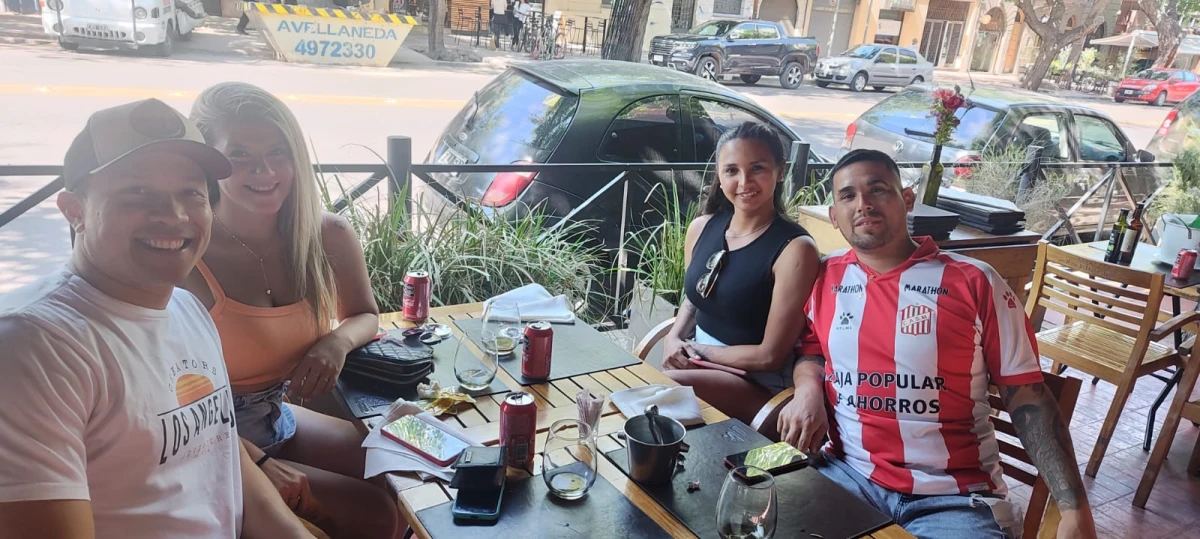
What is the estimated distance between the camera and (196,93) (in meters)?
9.30

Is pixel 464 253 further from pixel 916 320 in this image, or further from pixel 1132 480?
pixel 1132 480

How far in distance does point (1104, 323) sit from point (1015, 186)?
2.99 metres

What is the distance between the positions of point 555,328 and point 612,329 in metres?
1.54

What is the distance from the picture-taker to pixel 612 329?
12.8ft

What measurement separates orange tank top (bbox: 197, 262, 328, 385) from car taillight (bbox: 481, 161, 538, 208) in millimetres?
1923

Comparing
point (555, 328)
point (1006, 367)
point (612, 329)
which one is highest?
point (1006, 367)

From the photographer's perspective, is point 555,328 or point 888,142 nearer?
point 555,328

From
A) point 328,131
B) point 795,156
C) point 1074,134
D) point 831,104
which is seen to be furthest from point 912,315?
point 831,104

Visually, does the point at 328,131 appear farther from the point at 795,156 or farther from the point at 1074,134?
the point at 1074,134

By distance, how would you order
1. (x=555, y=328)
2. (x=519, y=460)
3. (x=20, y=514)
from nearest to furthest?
(x=20, y=514), (x=519, y=460), (x=555, y=328)

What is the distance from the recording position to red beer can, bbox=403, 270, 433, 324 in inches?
91.0

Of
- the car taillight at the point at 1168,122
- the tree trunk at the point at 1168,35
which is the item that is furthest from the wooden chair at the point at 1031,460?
the tree trunk at the point at 1168,35

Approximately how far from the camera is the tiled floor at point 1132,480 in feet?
9.16

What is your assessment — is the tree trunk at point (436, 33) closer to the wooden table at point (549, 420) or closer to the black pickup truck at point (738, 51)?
the black pickup truck at point (738, 51)
